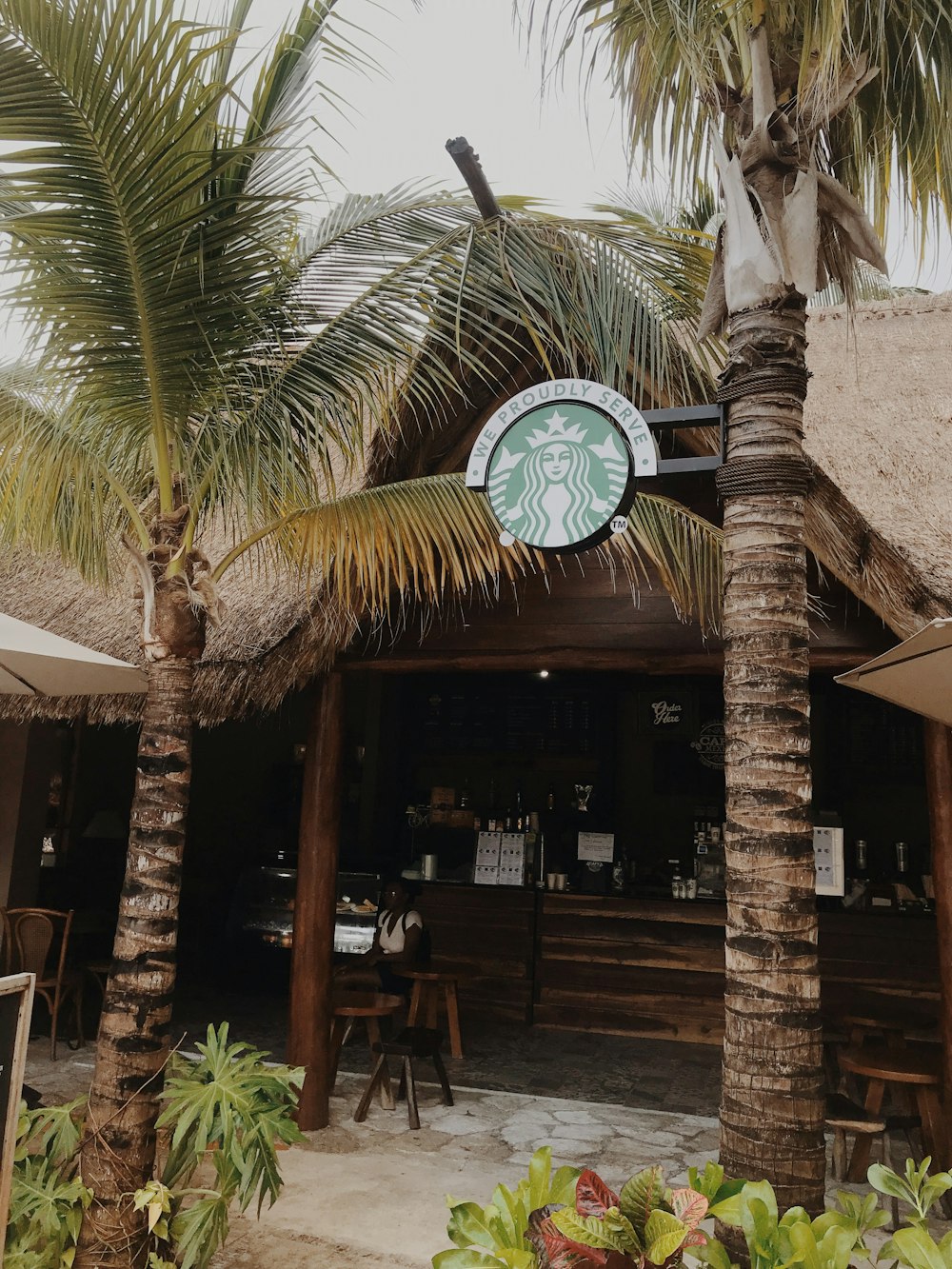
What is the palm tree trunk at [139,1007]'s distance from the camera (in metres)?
3.12

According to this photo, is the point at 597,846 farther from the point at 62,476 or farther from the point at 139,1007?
the point at 62,476

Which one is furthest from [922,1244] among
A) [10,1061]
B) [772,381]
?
[10,1061]

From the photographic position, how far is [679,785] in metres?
9.73

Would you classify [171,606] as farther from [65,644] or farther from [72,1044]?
[72,1044]

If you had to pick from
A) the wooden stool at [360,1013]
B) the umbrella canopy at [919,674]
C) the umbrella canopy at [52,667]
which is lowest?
the wooden stool at [360,1013]

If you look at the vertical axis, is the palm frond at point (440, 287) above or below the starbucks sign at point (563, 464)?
above

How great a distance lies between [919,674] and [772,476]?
1.05 meters

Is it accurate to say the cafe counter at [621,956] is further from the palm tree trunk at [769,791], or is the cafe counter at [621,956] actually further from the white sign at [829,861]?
the palm tree trunk at [769,791]

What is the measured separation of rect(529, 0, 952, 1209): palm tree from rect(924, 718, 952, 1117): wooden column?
2544mm

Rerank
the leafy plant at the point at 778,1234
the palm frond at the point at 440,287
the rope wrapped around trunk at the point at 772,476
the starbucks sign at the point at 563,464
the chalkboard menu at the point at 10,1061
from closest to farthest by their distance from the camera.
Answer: the leafy plant at the point at 778,1234 < the rope wrapped around trunk at the point at 772,476 < the chalkboard menu at the point at 10,1061 < the starbucks sign at the point at 563,464 < the palm frond at the point at 440,287

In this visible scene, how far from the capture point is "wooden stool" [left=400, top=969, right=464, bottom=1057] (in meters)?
5.95

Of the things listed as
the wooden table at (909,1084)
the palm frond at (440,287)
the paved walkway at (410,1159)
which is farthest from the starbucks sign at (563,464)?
the wooden table at (909,1084)

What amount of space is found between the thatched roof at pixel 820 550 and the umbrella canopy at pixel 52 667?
1.79 feet

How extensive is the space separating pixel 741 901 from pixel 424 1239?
2.46 m
